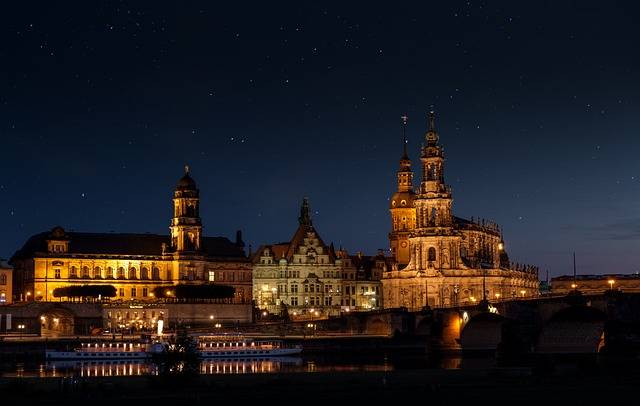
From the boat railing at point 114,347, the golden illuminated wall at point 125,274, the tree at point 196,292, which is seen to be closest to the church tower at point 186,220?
the golden illuminated wall at point 125,274

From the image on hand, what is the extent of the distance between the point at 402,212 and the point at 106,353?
86.5 metres

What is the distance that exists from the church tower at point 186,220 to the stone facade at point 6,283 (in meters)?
21.8

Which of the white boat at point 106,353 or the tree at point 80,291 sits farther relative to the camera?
the tree at point 80,291

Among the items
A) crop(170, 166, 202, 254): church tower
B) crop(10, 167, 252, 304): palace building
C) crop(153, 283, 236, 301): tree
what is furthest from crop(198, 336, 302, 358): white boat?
crop(170, 166, 202, 254): church tower

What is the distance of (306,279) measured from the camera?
176875mm

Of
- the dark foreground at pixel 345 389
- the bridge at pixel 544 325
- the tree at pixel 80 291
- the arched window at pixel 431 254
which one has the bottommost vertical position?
the dark foreground at pixel 345 389

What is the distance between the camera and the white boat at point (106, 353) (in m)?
108

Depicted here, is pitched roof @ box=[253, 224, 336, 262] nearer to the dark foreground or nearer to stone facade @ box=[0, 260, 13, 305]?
stone facade @ box=[0, 260, 13, 305]

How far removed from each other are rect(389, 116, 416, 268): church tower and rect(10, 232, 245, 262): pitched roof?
29.3 metres

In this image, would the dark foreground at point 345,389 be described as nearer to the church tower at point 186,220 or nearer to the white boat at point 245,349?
the white boat at point 245,349

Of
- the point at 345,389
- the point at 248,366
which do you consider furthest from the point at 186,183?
the point at 345,389

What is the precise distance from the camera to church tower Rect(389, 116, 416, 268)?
608ft

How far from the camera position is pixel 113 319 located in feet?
Answer: 476

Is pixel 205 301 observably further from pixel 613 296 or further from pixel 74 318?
pixel 613 296
